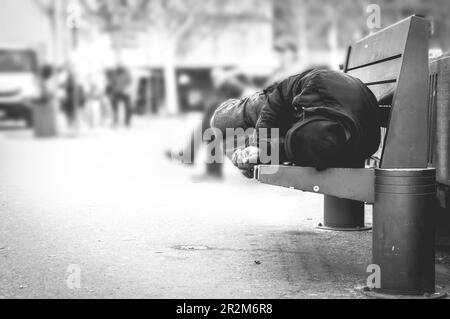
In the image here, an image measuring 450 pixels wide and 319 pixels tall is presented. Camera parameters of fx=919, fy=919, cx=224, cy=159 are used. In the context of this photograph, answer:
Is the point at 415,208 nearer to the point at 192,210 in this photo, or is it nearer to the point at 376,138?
the point at 376,138

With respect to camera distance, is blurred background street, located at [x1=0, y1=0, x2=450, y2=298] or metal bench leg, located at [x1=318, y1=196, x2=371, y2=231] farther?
metal bench leg, located at [x1=318, y1=196, x2=371, y2=231]

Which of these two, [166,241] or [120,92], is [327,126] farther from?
[120,92]

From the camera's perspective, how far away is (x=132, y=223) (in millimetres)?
7590

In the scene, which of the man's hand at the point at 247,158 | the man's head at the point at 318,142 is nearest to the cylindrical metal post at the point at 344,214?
the man's hand at the point at 247,158

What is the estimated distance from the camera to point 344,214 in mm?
7234

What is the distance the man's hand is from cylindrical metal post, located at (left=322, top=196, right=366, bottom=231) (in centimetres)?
186

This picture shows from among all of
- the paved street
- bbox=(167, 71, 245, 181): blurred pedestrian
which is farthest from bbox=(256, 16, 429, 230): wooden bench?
bbox=(167, 71, 245, 181): blurred pedestrian

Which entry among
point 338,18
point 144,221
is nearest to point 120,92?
point 144,221

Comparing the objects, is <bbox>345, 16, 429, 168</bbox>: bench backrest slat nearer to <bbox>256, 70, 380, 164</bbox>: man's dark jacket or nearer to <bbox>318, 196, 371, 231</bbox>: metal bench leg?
<bbox>256, 70, 380, 164</bbox>: man's dark jacket

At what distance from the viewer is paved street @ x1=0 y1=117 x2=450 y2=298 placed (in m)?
5.17

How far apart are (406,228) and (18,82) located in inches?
1058

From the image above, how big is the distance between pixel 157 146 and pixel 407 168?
14.9m

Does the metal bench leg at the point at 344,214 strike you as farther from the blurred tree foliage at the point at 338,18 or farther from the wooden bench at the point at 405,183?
the blurred tree foliage at the point at 338,18
